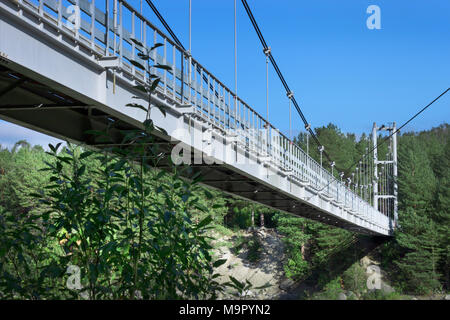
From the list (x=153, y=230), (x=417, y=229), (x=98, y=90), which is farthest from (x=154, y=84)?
(x=417, y=229)

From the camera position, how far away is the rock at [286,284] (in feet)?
135

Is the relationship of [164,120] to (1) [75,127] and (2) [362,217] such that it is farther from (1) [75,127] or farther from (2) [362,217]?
(2) [362,217]

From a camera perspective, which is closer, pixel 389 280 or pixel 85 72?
pixel 85 72

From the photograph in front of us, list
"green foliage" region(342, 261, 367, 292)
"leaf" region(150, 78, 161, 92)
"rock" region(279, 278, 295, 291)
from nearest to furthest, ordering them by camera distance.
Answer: "leaf" region(150, 78, 161, 92) → "green foliage" region(342, 261, 367, 292) → "rock" region(279, 278, 295, 291)

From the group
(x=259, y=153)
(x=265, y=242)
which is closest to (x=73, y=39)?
(x=259, y=153)

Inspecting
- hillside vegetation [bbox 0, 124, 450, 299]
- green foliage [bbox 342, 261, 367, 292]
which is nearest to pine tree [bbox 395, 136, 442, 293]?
hillside vegetation [bbox 0, 124, 450, 299]

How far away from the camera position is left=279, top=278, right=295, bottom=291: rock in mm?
41106

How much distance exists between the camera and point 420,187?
4162cm

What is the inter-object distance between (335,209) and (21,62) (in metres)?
18.3

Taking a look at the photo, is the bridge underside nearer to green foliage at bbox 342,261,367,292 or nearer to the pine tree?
the pine tree

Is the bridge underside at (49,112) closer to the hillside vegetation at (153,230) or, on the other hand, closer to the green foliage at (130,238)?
the hillside vegetation at (153,230)

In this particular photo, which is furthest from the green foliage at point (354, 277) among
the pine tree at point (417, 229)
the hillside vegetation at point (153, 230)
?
the pine tree at point (417, 229)

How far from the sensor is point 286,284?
41.6 metres

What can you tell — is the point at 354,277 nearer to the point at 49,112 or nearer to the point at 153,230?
the point at 49,112
